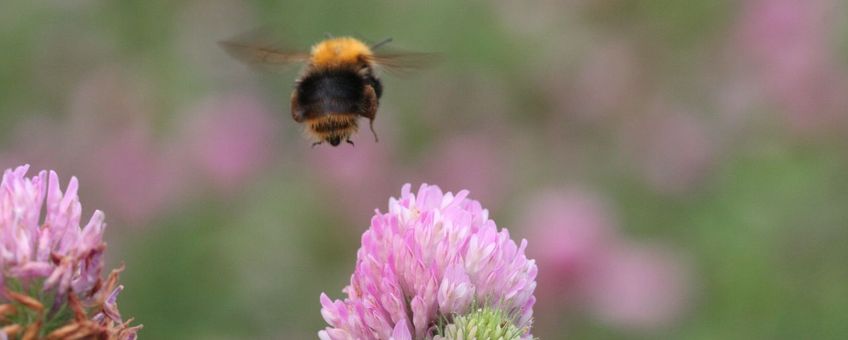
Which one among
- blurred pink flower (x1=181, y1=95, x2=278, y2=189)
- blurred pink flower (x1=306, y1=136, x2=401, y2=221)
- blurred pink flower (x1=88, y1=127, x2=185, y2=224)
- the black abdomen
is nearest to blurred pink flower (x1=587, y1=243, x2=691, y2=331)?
blurred pink flower (x1=306, y1=136, x2=401, y2=221)

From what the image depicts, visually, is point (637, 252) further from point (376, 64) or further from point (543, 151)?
point (376, 64)

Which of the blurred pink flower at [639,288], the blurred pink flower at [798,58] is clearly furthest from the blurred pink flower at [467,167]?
the blurred pink flower at [798,58]

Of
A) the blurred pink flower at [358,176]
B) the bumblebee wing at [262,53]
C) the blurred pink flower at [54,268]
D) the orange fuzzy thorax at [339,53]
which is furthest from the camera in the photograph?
the blurred pink flower at [358,176]

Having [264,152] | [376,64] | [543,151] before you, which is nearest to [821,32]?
[543,151]

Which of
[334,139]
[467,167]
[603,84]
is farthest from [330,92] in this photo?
[603,84]

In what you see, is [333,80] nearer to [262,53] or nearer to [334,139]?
[334,139]

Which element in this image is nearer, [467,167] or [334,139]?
[334,139]

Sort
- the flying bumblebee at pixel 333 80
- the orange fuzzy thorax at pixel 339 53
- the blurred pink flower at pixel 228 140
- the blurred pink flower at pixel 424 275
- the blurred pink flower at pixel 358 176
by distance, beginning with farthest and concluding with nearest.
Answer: the blurred pink flower at pixel 228 140, the blurred pink flower at pixel 358 176, the orange fuzzy thorax at pixel 339 53, the flying bumblebee at pixel 333 80, the blurred pink flower at pixel 424 275

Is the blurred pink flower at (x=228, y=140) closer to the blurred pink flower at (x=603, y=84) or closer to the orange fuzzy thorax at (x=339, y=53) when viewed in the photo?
the blurred pink flower at (x=603, y=84)
